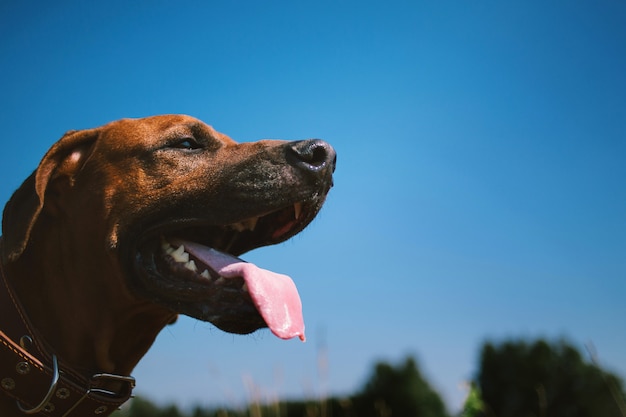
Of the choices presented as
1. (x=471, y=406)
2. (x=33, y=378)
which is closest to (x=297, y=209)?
(x=33, y=378)

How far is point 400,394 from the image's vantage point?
15.4 m

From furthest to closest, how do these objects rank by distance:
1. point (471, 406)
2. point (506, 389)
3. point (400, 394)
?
point (400, 394)
point (506, 389)
point (471, 406)

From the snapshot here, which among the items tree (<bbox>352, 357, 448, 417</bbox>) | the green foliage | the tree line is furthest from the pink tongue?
tree (<bbox>352, 357, 448, 417</bbox>)

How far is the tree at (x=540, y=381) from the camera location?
12.8m

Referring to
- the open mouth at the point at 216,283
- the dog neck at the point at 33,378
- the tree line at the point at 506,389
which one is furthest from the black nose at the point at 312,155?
the tree line at the point at 506,389

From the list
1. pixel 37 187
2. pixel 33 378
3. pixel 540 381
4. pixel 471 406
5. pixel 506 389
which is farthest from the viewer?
pixel 506 389

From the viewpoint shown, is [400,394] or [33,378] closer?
[33,378]

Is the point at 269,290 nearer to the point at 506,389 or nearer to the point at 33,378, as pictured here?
the point at 33,378

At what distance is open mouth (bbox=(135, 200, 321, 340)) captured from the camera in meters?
2.80

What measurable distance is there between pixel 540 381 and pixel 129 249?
1292 centimetres

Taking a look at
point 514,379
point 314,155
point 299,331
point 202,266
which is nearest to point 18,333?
point 202,266

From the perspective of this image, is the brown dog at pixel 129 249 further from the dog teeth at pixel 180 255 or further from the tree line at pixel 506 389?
the tree line at pixel 506 389

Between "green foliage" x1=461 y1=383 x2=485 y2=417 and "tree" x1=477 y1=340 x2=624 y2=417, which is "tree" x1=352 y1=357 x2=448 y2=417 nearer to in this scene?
"tree" x1=477 y1=340 x2=624 y2=417

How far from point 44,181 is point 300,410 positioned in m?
13.4
